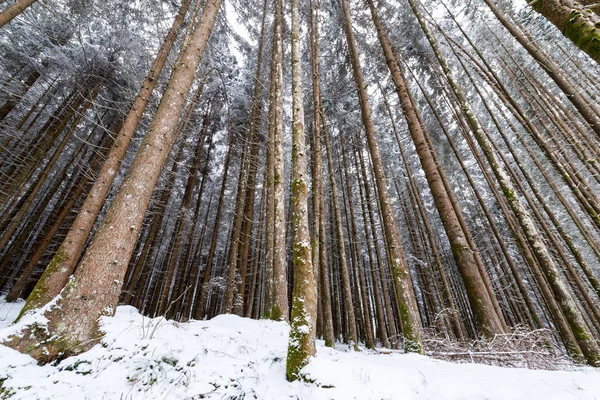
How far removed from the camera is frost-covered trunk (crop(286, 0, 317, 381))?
2.52 metres

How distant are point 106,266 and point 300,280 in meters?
2.65

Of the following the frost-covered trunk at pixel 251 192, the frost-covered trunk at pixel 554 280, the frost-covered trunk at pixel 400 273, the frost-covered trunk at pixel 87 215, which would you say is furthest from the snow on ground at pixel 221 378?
the frost-covered trunk at pixel 251 192

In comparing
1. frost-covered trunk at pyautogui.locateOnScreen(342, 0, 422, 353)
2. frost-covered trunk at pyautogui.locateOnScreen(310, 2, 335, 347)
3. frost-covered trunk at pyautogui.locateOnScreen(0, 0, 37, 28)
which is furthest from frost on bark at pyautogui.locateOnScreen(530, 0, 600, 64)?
frost-covered trunk at pyautogui.locateOnScreen(0, 0, 37, 28)

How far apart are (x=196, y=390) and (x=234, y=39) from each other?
49.6 ft

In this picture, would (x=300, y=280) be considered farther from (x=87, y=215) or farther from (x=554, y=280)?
(x=554, y=280)

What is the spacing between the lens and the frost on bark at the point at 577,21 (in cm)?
244

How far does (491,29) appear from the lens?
11.6m

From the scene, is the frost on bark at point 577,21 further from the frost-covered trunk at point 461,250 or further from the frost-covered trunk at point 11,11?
the frost-covered trunk at point 11,11

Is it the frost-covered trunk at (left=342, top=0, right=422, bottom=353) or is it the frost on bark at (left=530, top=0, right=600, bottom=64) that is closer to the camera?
the frost on bark at (left=530, top=0, right=600, bottom=64)

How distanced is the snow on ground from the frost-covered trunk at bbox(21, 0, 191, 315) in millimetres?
1091

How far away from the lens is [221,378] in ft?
8.20

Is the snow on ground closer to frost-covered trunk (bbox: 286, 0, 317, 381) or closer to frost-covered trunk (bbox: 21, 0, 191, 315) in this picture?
frost-covered trunk (bbox: 286, 0, 317, 381)

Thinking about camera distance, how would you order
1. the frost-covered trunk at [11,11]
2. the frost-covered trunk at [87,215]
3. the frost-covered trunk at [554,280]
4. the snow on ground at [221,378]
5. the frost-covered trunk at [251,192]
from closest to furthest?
1. the snow on ground at [221,378]
2. the frost-covered trunk at [87,215]
3. the frost-covered trunk at [554,280]
4. the frost-covered trunk at [11,11]
5. the frost-covered trunk at [251,192]

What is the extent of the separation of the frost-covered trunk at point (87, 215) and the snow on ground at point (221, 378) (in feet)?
3.58
